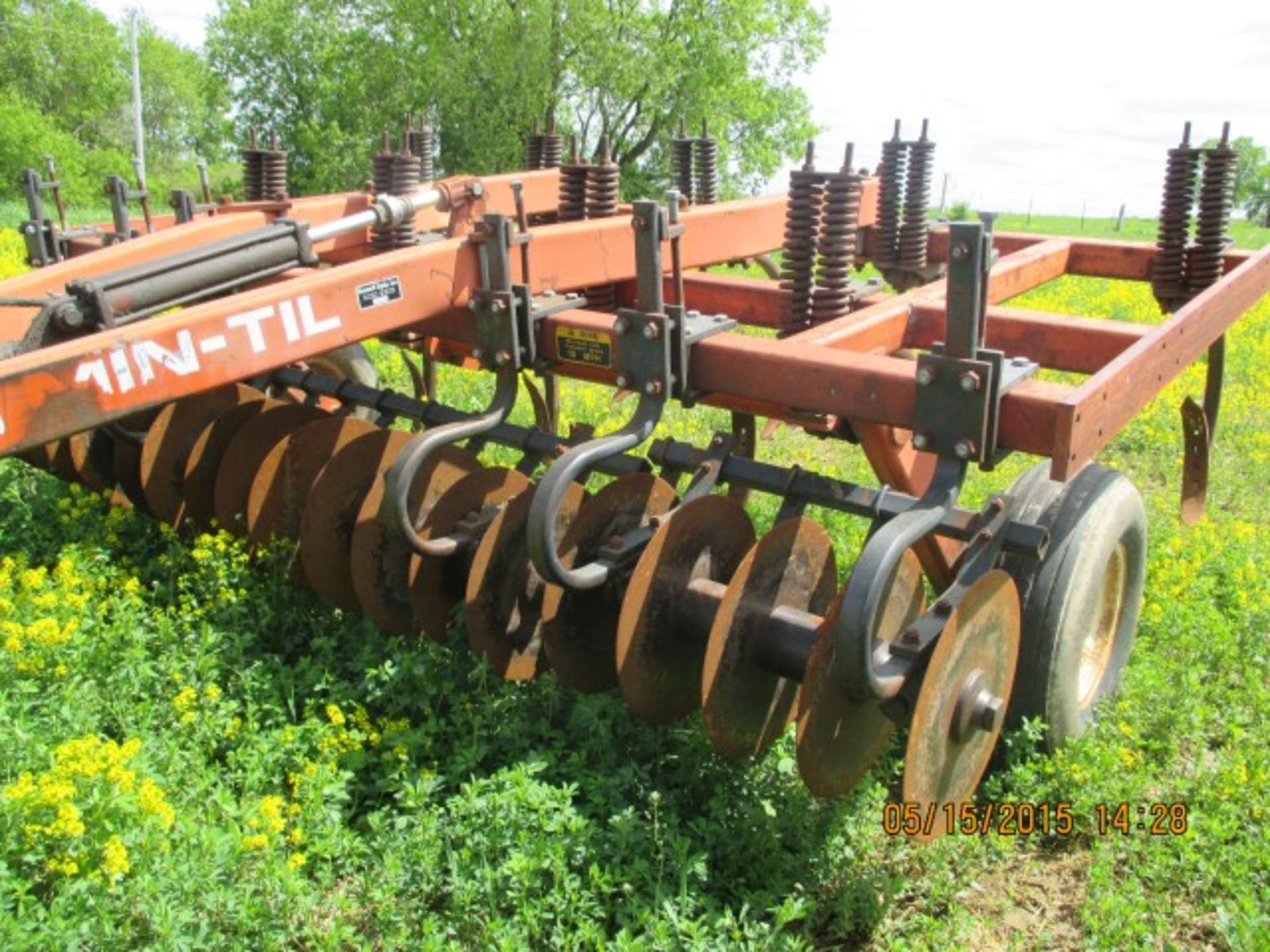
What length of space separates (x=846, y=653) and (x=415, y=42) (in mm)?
27294

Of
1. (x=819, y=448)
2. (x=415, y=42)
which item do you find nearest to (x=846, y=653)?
(x=819, y=448)

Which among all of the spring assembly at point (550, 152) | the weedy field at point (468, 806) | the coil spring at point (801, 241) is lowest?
the weedy field at point (468, 806)

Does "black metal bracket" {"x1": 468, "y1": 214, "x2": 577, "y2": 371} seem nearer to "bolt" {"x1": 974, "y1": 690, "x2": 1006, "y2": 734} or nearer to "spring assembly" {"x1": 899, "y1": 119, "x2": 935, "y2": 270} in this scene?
"bolt" {"x1": 974, "y1": 690, "x2": 1006, "y2": 734}

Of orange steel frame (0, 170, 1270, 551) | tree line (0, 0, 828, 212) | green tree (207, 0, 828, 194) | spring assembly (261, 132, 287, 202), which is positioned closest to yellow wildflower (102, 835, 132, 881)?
orange steel frame (0, 170, 1270, 551)

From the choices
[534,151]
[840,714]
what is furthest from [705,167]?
[840,714]

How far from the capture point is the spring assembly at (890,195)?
4445 millimetres

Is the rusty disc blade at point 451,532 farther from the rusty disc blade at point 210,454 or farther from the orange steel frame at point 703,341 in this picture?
the rusty disc blade at point 210,454

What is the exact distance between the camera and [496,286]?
10.0 ft

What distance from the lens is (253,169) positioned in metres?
4.93

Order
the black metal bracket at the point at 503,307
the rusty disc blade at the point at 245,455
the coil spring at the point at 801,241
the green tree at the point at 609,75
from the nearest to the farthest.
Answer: the black metal bracket at the point at 503,307, the coil spring at the point at 801,241, the rusty disc blade at the point at 245,455, the green tree at the point at 609,75

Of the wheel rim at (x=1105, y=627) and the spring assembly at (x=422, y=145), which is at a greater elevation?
the spring assembly at (x=422, y=145)

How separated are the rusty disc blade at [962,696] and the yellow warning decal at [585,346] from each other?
3.62ft

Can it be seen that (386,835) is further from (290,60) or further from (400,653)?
(290,60)

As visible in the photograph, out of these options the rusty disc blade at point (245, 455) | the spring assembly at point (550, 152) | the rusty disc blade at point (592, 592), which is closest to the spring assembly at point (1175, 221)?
the rusty disc blade at point (592, 592)
